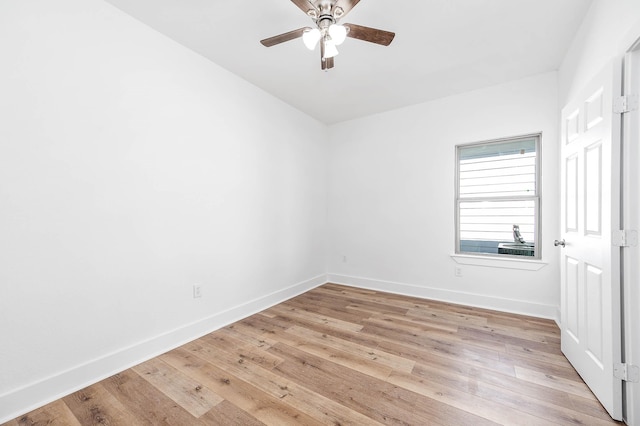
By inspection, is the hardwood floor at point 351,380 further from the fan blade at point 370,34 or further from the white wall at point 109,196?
the fan blade at point 370,34

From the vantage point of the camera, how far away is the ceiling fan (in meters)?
1.63

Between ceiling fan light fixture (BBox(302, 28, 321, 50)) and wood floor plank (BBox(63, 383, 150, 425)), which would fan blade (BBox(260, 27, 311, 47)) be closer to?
ceiling fan light fixture (BBox(302, 28, 321, 50))

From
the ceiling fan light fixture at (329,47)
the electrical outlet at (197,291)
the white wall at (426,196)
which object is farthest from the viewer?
the white wall at (426,196)

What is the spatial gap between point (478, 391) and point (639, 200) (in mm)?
1417

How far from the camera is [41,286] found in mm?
1652

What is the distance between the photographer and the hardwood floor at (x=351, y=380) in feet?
4.99

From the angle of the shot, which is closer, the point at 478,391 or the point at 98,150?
the point at 478,391

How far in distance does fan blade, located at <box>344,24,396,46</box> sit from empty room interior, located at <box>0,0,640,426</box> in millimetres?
38

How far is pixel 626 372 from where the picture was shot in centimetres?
142

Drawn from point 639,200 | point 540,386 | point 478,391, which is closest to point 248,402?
point 478,391

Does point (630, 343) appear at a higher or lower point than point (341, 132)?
lower

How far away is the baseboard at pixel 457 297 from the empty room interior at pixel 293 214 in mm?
27

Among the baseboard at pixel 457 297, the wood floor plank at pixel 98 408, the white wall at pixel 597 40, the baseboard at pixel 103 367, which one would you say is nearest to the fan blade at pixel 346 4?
the white wall at pixel 597 40

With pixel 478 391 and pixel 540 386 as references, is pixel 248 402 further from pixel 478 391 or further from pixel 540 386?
pixel 540 386
